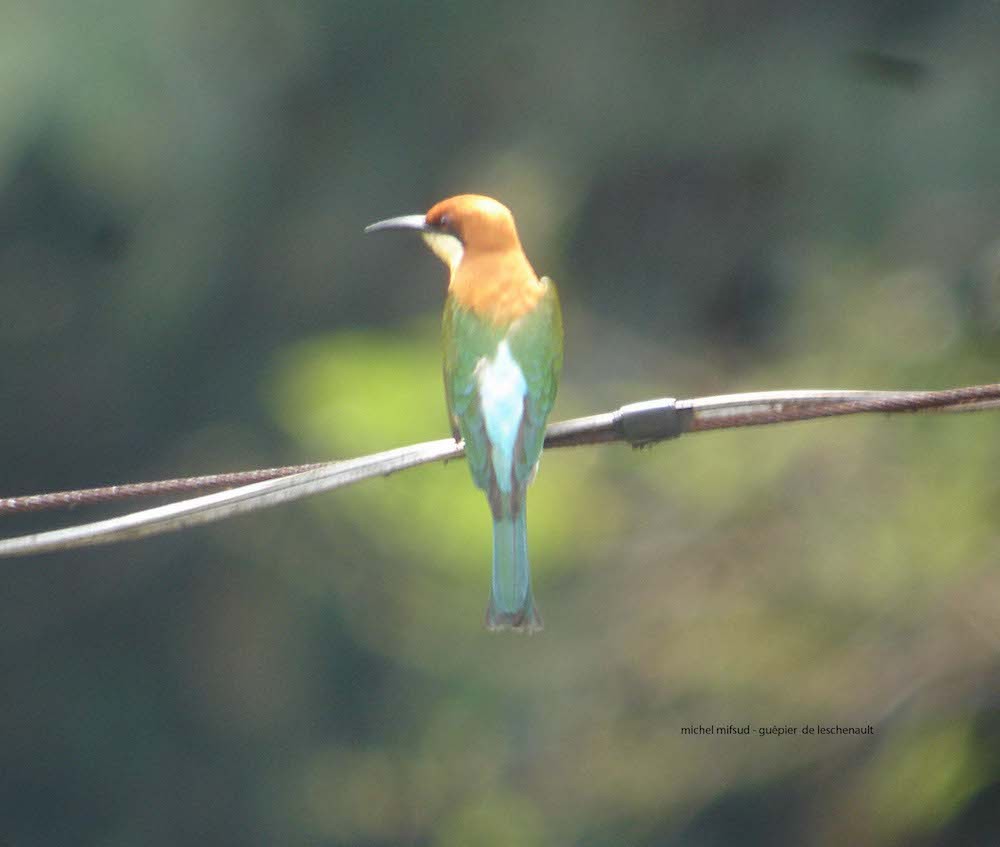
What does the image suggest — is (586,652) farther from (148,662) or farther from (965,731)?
(148,662)

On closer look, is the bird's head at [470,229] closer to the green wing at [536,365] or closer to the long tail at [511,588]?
the green wing at [536,365]

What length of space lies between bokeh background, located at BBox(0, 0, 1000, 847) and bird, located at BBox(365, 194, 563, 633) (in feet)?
3.83

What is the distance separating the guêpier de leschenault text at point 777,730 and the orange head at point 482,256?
164cm

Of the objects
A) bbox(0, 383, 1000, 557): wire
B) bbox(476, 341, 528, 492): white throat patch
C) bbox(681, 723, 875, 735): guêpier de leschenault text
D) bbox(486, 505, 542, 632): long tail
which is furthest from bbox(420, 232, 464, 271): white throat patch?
bbox(681, 723, 875, 735): guêpier de leschenault text

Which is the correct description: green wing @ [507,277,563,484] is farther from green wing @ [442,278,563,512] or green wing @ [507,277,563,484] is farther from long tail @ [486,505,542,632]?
long tail @ [486,505,542,632]

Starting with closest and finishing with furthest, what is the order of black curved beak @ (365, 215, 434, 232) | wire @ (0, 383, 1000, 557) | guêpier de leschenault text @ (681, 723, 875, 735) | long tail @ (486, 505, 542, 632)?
wire @ (0, 383, 1000, 557), long tail @ (486, 505, 542, 632), black curved beak @ (365, 215, 434, 232), guêpier de leschenault text @ (681, 723, 875, 735)

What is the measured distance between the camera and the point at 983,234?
252 inches

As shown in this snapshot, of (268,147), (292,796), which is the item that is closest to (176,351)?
(268,147)

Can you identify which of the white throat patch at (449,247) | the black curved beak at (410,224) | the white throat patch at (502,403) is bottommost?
the white throat patch at (502,403)

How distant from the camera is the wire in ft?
8.46

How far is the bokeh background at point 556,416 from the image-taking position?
201 inches

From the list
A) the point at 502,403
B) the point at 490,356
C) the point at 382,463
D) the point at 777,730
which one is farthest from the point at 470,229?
the point at 777,730

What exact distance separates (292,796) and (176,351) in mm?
2090

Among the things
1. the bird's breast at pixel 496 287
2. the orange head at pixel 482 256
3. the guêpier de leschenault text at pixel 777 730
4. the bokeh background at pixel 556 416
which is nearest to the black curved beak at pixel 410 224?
the orange head at pixel 482 256
